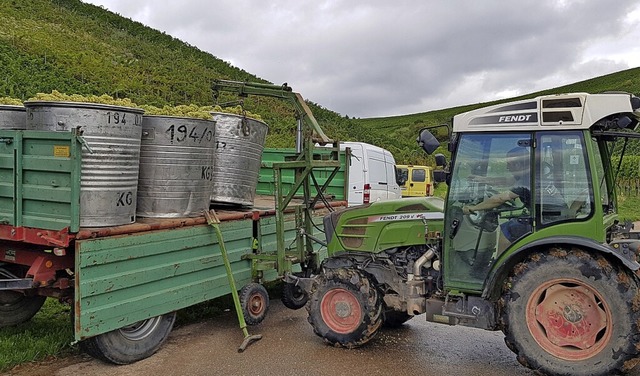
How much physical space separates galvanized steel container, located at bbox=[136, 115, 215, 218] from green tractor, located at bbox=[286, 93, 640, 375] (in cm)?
168

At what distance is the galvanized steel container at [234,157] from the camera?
5.70m

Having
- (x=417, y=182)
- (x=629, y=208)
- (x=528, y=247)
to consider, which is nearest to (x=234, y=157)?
(x=528, y=247)

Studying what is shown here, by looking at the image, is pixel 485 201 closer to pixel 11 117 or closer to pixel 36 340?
pixel 36 340

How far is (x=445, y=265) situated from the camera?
176 inches

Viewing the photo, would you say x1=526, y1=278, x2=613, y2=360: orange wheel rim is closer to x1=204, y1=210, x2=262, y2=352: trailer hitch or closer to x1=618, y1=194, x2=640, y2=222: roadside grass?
x1=204, y1=210, x2=262, y2=352: trailer hitch

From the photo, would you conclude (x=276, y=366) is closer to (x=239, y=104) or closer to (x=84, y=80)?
(x=239, y=104)

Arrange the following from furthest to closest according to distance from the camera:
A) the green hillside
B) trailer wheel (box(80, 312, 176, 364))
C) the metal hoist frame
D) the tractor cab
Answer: the green hillside
the metal hoist frame
trailer wheel (box(80, 312, 176, 364))
the tractor cab

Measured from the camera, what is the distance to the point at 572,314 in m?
3.88

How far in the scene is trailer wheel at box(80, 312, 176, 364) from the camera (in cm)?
428

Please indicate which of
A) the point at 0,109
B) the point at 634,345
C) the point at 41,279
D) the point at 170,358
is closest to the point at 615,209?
the point at 634,345

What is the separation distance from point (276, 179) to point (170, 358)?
202cm

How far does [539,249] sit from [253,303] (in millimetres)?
2844

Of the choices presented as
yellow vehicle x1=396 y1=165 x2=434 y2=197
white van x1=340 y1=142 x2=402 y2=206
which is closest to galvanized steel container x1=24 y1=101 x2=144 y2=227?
white van x1=340 y1=142 x2=402 y2=206

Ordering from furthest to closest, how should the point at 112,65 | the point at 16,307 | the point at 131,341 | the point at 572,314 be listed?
the point at 112,65, the point at 16,307, the point at 131,341, the point at 572,314
